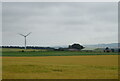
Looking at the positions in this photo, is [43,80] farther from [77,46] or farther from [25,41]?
[77,46]

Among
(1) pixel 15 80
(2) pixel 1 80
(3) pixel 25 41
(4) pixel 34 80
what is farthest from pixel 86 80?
(3) pixel 25 41

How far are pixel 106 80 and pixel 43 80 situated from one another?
199 inches

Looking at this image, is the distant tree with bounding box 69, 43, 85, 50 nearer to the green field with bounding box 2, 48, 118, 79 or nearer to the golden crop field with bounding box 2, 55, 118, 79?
the green field with bounding box 2, 48, 118, 79

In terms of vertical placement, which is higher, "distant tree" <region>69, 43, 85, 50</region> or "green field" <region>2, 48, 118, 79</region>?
"distant tree" <region>69, 43, 85, 50</region>

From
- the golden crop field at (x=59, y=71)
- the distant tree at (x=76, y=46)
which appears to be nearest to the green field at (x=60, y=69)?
the golden crop field at (x=59, y=71)

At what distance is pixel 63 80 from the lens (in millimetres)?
19891

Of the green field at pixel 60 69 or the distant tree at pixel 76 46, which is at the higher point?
the distant tree at pixel 76 46

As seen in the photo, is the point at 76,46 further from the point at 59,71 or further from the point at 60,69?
the point at 59,71

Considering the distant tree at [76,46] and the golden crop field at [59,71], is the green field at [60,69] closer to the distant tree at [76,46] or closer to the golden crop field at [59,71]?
the golden crop field at [59,71]

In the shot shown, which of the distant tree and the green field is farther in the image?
the distant tree

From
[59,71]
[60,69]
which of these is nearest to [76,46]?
[60,69]

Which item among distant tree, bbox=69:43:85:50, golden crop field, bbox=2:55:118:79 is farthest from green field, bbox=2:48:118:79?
distant tree, bbox=69:43:85:50

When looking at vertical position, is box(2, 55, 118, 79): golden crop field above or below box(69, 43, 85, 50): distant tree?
below

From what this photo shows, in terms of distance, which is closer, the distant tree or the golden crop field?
the golden crop field
